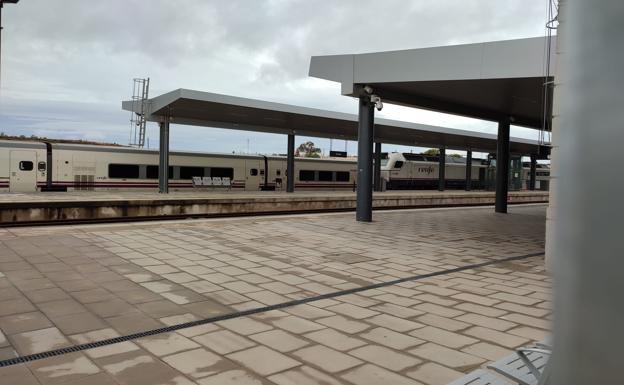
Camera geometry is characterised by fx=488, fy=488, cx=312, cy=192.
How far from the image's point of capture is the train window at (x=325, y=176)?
3262 centimetres

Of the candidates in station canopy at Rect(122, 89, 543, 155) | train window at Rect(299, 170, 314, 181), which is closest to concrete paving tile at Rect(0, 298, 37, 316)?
station canopy at Rect(122, 89, 543, 155)

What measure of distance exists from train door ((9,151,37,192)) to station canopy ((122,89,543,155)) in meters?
4.52

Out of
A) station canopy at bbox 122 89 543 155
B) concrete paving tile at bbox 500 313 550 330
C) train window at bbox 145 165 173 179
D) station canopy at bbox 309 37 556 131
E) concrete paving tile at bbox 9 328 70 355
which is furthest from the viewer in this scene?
train window at bbox 145 165 173 179

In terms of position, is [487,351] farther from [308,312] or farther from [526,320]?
[308,312]

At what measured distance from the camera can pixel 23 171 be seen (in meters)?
21.1

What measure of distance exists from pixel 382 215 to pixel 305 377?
42.0 feet

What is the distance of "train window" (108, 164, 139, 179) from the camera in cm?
2356

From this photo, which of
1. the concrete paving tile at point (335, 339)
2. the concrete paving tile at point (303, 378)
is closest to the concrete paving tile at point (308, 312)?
the concrete paving tile at point (335, 339)

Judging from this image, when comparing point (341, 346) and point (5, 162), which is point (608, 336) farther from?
point (5, 162)

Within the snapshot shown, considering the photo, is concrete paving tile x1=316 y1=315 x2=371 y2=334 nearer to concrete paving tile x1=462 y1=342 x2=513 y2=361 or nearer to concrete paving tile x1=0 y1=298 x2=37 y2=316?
concrete paving tile x1=462 y1=342 x2=513 y2=361

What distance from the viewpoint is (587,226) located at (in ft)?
2.88

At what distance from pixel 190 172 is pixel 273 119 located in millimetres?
6622

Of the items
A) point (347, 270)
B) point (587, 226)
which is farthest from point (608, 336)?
point (347, 270)

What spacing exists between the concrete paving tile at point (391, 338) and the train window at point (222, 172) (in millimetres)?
23756
